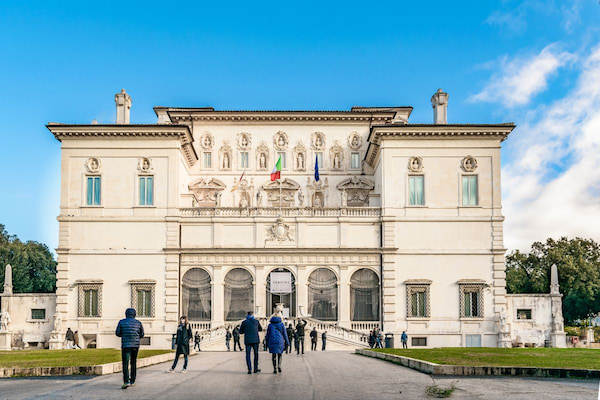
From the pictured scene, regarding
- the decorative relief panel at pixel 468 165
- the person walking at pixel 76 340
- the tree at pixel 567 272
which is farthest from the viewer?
the tree at pixel 567 272

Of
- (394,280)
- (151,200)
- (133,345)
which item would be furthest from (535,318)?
(133,345)

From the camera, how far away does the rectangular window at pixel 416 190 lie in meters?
51.2

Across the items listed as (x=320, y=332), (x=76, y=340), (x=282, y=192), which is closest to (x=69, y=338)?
(x=76, y=340)

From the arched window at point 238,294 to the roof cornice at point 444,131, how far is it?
13832 mm

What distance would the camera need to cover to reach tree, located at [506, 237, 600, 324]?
73875 mm

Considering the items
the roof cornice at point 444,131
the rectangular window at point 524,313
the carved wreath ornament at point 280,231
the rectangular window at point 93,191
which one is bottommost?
the rectangular window at point 524,313

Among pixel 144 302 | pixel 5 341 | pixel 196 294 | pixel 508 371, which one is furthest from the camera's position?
pixel 196 294

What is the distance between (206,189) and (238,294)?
10715mm

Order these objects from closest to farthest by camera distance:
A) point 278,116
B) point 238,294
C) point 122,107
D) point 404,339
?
point 404,339 < point 238,294 < point 122,107 < point 278,116

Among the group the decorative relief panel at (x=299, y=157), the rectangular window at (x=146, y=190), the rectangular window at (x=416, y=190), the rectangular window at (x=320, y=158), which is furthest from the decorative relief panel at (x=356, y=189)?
the rectangular window at (x=146, y=190)

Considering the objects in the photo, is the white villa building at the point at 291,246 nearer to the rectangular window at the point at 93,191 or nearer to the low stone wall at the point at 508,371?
the rectangular window at the point at 93,191

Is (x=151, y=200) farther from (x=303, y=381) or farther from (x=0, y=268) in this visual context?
(x=0, y=268)

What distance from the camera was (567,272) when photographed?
247 ft

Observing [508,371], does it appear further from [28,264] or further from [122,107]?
[28,264]
